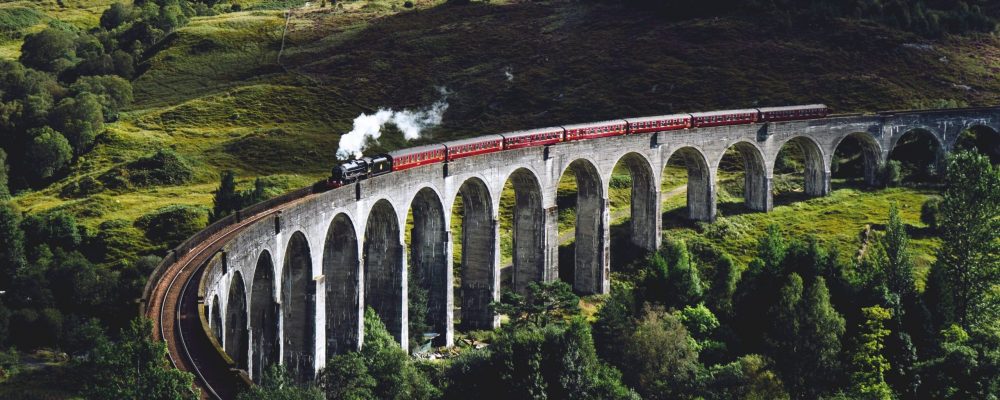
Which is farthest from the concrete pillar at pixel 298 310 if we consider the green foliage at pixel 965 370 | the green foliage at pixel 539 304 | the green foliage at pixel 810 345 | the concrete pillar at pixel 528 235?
the green foliage at pixel 965 370

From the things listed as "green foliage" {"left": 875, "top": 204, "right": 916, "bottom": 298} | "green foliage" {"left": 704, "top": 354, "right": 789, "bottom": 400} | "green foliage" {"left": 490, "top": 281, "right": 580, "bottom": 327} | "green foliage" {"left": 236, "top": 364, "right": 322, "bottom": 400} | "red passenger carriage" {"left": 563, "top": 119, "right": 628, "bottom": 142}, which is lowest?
"green foliage" {"left": 704, "top": 354, "right": 789, "bottom": 400}

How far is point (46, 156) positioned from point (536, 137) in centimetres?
6367

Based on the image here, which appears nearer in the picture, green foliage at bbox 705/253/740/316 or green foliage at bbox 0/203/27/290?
green foliage at bbox 705/253/740/316

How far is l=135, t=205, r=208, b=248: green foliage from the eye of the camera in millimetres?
96125

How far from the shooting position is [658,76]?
14388cm

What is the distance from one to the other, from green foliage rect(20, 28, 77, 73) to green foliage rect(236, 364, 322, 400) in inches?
4749

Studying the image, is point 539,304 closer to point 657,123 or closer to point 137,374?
point 657,123

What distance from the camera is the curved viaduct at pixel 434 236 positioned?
188 feet

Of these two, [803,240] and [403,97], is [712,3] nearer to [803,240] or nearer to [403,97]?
[403,97]

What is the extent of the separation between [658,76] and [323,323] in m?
86.6

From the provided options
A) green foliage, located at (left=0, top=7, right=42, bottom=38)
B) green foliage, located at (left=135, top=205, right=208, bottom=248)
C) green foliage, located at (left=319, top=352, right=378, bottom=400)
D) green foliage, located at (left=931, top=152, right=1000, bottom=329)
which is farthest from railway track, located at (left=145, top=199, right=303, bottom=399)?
green foliage, located at (left=0, top=7, right=42, bottom=38)

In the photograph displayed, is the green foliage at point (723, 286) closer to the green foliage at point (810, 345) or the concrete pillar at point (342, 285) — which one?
the green foliage at point (810, 345)

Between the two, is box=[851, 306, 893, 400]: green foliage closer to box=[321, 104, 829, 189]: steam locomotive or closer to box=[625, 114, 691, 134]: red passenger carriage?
box=[321, 104, 829, 189]: steam locomotive

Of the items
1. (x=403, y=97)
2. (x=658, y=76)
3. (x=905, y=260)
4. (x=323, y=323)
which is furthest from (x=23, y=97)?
(x=905, y=260)
